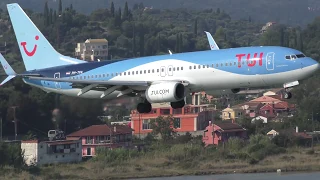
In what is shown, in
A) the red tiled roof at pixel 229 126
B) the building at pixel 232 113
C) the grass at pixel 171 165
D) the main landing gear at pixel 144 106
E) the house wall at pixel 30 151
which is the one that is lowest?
the grass at pixel 171 165

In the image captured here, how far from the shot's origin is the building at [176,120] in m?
132

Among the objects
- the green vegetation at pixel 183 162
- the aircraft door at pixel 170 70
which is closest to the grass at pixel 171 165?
the green vegetation at pixel 183 162

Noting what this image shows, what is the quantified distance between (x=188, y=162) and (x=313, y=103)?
36.2 m

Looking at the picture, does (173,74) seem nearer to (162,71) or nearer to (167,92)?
(162,71)

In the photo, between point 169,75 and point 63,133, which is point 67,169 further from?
point 169,75

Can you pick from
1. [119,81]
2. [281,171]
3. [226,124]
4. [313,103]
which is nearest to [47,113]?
[119,81]

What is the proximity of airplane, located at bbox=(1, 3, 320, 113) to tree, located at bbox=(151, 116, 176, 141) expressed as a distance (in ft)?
162

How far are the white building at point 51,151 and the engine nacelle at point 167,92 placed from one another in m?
40.4

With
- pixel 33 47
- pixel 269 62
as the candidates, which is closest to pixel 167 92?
pixel 269 62

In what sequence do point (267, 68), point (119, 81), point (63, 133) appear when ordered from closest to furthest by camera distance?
point (267, 68), point (119, 81), point (63, 133)

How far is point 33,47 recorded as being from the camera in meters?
76.7

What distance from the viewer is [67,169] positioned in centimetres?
10275

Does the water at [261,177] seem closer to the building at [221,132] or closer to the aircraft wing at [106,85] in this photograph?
the building at [221,132]

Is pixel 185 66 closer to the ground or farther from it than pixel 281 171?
farther from it
